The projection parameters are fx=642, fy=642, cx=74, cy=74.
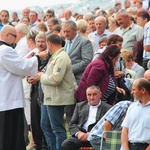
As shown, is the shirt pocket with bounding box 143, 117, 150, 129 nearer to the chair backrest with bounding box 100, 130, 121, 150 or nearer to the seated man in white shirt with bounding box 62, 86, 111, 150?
the chair backrest with bounding box 100, 130, 121, 150

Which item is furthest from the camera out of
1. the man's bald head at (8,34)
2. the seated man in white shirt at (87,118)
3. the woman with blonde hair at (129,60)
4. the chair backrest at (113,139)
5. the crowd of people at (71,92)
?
the woman with blonde hair at (129,60)

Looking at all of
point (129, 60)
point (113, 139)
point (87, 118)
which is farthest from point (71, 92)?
point (113, 139)

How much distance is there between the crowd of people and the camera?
863 cm

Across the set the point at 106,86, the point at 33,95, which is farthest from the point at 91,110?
the point at 33,95

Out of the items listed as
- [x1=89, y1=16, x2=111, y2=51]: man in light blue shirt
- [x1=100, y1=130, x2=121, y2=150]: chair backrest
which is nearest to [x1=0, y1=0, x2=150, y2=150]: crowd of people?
[x1=100, y1=130, x2=121, y2=150]: chair backrest

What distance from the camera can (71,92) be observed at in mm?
10148

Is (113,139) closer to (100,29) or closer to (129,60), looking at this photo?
(129,60)

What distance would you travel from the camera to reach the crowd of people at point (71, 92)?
28.3 ft

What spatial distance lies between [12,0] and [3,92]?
542 inches

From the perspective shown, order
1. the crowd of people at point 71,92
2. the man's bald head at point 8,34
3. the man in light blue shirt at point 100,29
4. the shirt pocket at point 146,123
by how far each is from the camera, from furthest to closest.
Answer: the man in light blue shirt at point 100,29 < the man's bald head at point 8,34 < the crowd of people at point 71,92 < the shirt pocket at point 146,123

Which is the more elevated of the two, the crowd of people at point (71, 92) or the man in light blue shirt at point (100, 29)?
the man in light blue shirt at point (100, 29)

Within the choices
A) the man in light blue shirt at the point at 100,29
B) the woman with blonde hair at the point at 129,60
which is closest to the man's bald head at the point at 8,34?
the woman with blonde hair at the point at 129,60

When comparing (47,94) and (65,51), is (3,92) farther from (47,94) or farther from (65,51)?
(65,51)

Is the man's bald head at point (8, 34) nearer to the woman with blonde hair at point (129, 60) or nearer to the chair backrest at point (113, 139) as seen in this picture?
the woman with blonde hair at point (129, 60)
